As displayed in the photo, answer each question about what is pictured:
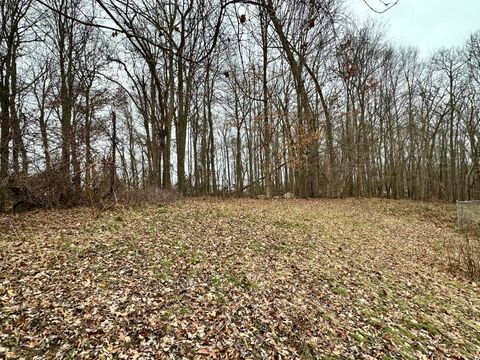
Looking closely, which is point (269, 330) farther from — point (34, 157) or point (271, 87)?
point (271, 87)

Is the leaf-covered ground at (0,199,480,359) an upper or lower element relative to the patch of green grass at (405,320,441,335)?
upper

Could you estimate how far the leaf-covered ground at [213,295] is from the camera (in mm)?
2691

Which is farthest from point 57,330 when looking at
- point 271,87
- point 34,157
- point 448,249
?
point 271,87

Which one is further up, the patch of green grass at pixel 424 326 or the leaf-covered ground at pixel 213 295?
the leaf-covered ground at pixel 213 295

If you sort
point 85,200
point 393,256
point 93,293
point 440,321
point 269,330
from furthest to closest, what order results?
point 85,200 → point 393,256 → point 440,321 → point 93,293 → point 269,330

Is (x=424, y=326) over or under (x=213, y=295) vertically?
under

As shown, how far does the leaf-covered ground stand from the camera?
8.83 ft

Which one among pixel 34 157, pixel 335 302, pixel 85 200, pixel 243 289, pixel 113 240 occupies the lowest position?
pixel 335 302

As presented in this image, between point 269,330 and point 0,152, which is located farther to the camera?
point 0,152

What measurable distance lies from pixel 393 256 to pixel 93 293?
6082 millimetres

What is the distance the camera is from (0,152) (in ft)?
20.7

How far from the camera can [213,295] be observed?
3559mm

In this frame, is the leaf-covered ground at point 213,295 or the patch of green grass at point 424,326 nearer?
the leaf-covered ground at point 213,295

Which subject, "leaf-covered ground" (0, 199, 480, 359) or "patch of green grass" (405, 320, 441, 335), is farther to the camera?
"patch of green grass" (405, 320, 441, 335)
